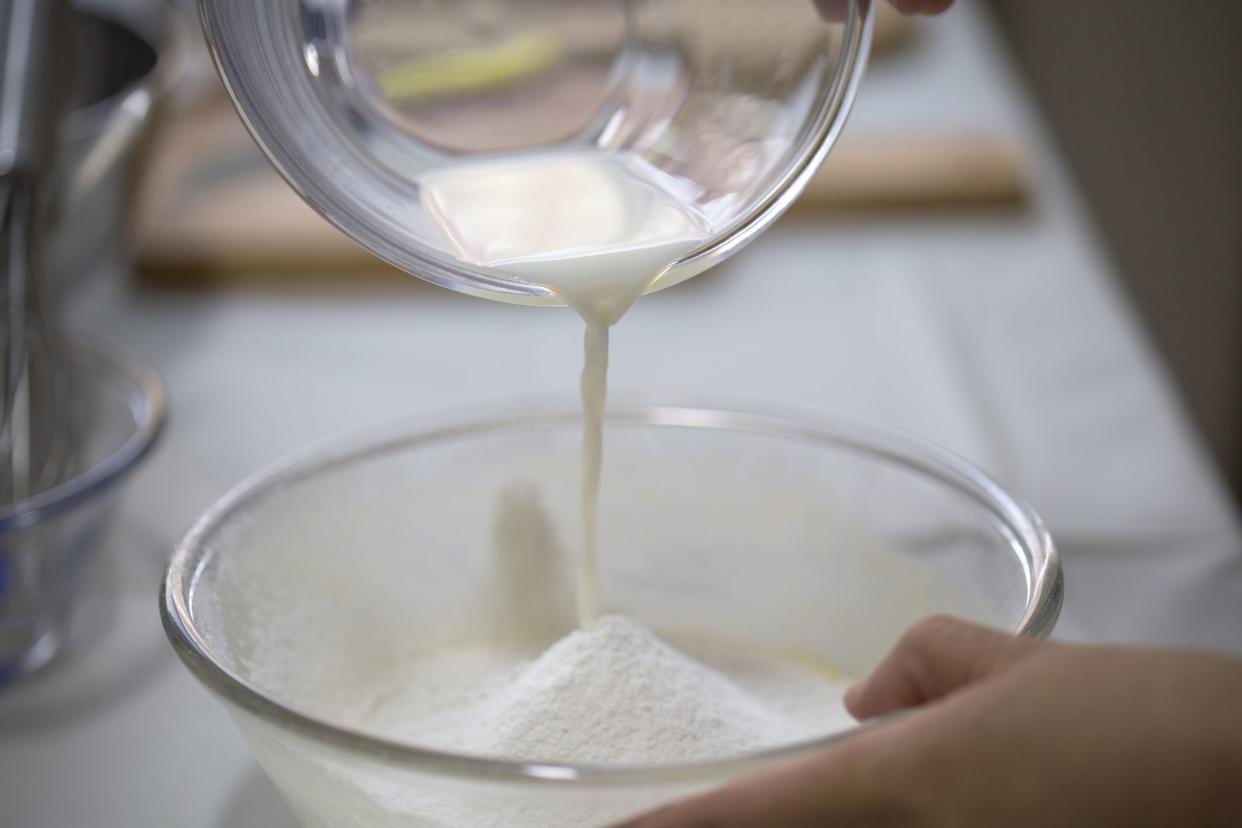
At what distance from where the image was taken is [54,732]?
61cm

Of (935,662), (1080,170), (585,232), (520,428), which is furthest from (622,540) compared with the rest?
(1080,170)

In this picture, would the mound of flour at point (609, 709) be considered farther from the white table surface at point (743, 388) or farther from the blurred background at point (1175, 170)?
the blurred background at point (1175, 170)

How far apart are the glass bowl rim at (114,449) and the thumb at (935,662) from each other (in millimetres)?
373

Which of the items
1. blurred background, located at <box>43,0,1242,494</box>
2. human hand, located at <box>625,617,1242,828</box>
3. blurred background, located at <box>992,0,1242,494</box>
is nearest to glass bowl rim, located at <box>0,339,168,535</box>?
blurred background, located at <box>43,0,1242,494</box>

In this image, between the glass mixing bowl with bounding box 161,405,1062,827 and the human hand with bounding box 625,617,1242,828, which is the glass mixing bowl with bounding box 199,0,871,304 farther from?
the human hand with bounding box 625,617,1242,828

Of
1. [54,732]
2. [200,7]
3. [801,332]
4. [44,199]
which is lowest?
[54,732]

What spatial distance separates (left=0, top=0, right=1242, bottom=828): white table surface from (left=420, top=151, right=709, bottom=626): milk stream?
0.76ft

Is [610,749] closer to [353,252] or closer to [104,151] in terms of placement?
[104,151]

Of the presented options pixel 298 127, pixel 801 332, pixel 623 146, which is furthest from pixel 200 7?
pixel 801 332

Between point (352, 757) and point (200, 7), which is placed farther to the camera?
point (200, 7)

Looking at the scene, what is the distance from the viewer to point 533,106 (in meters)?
0.67

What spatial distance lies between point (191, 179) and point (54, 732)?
2.43 ft

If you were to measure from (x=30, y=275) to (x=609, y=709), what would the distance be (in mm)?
421

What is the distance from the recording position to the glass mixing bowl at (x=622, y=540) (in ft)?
1.77
